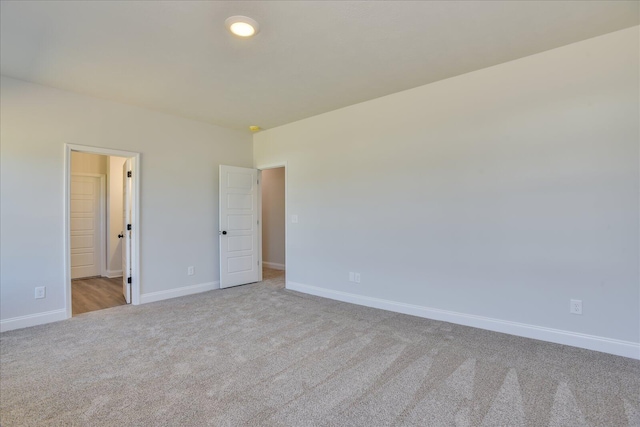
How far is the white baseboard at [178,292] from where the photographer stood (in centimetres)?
426

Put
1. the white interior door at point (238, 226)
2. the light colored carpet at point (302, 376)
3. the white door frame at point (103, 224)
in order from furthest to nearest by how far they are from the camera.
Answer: the white door frame at point (103, 224) → the white interior door at point (238, 226) → the light colored carpet at point (302, 376)

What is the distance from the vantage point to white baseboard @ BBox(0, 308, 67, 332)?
127 inches

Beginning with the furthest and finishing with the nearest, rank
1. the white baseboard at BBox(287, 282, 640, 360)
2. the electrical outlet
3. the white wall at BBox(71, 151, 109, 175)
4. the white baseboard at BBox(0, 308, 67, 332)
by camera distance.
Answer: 1. the white wall at BBox(71, 151, 109, 175)
2. the white baseboard at BBox(0, 308, 67, 332)
3. the electrical outlet
4. the white baseboard at BBox(287, 282, 640, 360)

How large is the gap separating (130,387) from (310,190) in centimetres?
322

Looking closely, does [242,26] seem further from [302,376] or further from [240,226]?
[240,226]

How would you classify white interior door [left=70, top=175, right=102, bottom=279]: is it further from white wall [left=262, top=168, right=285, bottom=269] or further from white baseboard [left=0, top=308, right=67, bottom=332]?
white wall [left=262, top=168, right=285, bottom=269]

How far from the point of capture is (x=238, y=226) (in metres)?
5.22

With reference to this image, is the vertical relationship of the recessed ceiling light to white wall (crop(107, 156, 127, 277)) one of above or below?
above

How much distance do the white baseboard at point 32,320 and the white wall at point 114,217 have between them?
2717mm

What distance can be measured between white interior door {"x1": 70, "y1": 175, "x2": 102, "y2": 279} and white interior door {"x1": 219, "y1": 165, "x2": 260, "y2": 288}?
3.08 metres

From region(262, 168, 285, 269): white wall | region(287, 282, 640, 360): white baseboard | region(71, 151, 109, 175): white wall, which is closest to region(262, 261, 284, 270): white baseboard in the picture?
region(262, 168, 285, 269): white wall

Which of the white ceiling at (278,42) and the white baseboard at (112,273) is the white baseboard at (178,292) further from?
the white ceiling at (278,42)

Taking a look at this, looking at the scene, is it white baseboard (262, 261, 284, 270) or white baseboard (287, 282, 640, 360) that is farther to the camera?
white baseboard (262, 261, 284, 270)

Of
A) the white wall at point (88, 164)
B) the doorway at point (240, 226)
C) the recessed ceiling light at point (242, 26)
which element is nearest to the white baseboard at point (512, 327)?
the doorway at point (240, 226)
